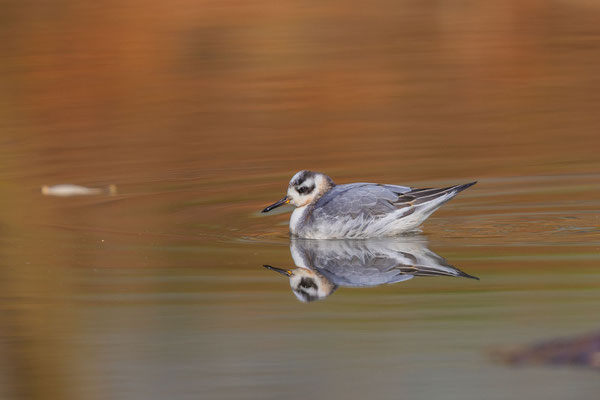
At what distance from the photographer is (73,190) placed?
11.5 metres

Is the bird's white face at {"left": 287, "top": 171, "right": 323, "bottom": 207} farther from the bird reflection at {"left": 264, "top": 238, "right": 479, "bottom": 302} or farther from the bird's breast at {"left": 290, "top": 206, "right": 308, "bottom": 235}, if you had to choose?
the bird reflection at {"left": 264, "top": 238, "right": 479, "bottom": 302}

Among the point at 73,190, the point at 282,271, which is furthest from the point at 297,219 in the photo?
the point at 73,190

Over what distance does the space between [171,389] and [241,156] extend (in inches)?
286

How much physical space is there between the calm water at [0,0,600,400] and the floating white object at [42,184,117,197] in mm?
212

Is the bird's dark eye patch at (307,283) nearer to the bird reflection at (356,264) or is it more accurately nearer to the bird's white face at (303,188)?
the bird reflection at (356,264)

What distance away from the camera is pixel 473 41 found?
819 inches

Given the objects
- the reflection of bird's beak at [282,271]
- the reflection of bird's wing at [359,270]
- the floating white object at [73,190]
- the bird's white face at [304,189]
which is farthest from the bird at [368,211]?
the floating white object at [73,190]

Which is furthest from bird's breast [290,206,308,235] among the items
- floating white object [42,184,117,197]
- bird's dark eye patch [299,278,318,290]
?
floating white object [42,184,117,197]

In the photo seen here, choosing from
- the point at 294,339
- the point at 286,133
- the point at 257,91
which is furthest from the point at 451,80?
the point at 294,339

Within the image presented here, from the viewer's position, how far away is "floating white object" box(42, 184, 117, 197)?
11414mm

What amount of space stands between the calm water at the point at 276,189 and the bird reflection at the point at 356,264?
7 cm

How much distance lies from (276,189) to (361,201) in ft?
6.56

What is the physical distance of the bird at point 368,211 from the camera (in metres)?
9.27

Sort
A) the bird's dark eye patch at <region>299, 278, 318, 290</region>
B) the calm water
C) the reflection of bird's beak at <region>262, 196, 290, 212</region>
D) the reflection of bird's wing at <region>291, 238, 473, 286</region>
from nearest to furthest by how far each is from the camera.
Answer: the calm water → the bird's dark eye patch at <region>299, 278, 318, 290</region> → the reflection of bird's wing at <region>291, 238, 473, 286</region> → the reflection of bird's beak at <region>262, 196, 290, 212</region>
